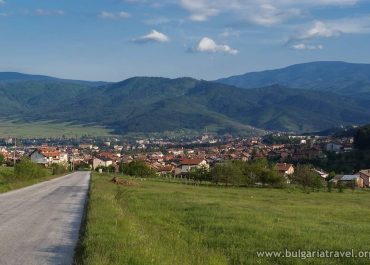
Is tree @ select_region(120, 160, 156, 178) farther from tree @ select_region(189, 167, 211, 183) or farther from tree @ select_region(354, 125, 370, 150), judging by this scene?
tree @ select_region(354, 125, 370, 150)

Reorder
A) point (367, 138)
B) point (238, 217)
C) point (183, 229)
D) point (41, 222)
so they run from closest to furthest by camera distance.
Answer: point (183, 229), point (41, 222), point (238, 217), point (367, 138)

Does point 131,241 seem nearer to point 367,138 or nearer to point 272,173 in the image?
point 272,173

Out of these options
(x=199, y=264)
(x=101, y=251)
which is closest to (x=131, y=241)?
(x=101, y=251)

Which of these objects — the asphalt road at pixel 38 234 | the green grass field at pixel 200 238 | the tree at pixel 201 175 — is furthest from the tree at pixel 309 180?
the green grass field at pixel 200 238

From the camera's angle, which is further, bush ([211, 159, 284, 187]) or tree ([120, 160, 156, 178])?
tree ([120, 160, 156, 178])

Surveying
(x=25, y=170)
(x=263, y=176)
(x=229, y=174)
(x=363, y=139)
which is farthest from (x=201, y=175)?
(x=363, y=139)

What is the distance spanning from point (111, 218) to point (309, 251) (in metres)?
8.06

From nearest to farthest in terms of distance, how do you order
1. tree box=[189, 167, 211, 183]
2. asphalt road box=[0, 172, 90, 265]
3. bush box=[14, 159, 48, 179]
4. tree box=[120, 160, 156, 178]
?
asphalt road box=[0, 172, 90, 265], bush box=[14, 159, 48, 179], tree box=[189, 167, 211, 183], tree box=[120, 160, 156, 178]

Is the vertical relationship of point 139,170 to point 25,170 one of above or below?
below

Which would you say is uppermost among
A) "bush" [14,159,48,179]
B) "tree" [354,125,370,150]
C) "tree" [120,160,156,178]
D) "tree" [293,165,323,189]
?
Result: "tree" [354,125,370,150]

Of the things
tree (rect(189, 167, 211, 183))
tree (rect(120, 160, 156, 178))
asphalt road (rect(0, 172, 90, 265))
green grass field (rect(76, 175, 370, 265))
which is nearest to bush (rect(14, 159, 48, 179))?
tree (rect(189, 167, 211, 183))

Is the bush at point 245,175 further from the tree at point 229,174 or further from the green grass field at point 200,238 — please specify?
the green grass field at point 200,238

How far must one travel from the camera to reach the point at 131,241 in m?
15.5

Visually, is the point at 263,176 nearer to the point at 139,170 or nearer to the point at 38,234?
the point at 139,170
